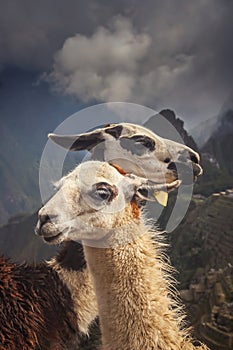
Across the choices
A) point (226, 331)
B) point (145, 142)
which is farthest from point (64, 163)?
point (226, 331)

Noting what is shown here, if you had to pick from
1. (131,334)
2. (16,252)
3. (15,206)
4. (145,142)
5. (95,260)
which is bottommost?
(131,334)

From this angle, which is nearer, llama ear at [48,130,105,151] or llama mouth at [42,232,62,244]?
llama mouth at [42,232,62,244]

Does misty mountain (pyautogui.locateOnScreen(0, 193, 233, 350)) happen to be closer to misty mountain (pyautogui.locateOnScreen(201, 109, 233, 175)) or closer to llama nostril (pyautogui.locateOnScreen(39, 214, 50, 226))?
llama nostril (pyautogui.locateOnScreen(39, 214, 50, 226))

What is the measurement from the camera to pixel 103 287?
3.10 m

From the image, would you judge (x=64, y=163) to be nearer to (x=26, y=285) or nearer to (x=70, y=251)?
(x=70, y=251)

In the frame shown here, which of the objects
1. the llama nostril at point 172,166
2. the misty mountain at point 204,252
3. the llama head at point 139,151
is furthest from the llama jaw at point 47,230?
the misty mountain at point 204,252

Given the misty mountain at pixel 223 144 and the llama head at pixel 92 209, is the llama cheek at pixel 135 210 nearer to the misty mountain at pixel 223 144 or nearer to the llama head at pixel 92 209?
the llama head at pixel 92 209

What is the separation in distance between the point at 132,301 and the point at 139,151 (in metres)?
2.23

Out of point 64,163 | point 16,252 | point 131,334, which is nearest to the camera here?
point 131,334

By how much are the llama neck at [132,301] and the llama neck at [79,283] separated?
687mm

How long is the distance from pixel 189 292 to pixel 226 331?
1055 cm

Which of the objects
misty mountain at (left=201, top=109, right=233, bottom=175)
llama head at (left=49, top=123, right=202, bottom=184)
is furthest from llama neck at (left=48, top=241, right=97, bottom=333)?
misty mountain at (left=201, top=109, right=233, bottom=175)

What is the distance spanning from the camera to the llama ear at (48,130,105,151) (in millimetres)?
4918

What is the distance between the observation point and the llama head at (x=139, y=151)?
4641 millimetres
